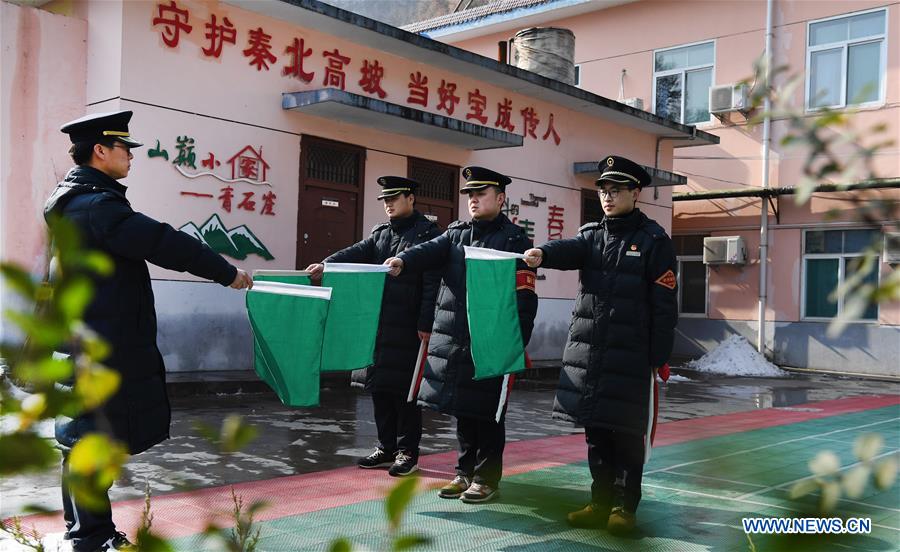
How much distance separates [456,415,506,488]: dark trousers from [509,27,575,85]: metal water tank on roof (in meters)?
10.4

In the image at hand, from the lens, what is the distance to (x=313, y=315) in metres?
4.34

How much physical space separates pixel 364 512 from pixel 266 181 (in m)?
6.06

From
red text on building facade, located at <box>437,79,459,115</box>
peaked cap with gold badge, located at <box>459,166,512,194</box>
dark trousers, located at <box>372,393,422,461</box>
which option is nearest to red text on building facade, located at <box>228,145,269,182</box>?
red text on building facade, located at <box>437,79,459,115</box>

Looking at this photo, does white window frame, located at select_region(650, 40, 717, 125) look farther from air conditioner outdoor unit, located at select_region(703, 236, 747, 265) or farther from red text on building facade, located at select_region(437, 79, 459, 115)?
red text on building facade, located at select_region(437, 79, 459, 115)

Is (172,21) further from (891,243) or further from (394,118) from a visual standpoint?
(891,243)

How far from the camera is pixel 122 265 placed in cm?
330

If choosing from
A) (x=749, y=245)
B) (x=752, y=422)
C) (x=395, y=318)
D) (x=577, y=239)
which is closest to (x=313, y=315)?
(x=395, y=318)

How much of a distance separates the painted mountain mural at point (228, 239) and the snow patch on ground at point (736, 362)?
8.90 m

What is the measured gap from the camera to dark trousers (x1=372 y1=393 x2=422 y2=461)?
5129 mm

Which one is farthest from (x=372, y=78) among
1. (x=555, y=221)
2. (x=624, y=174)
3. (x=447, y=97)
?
(x=624, y=174)

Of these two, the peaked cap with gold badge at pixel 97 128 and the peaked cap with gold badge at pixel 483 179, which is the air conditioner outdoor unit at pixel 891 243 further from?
the peaked cap with gold badge at pixel 483 179

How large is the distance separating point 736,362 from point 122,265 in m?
13.6

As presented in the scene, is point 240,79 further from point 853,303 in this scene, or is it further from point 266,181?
point 853,303

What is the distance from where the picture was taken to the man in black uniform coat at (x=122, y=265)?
10.5ft
